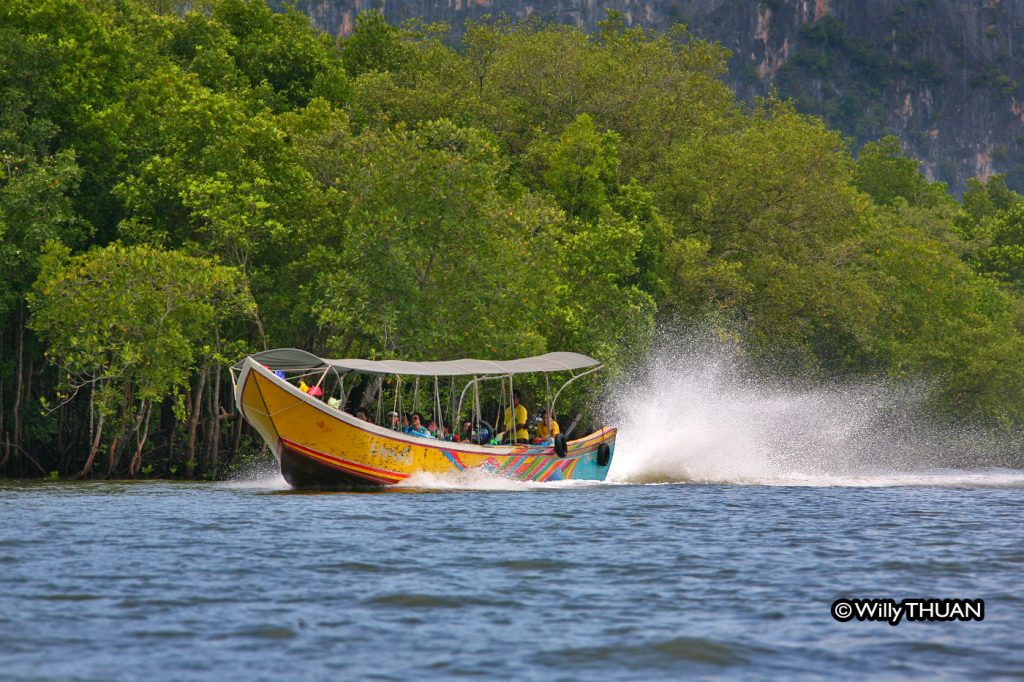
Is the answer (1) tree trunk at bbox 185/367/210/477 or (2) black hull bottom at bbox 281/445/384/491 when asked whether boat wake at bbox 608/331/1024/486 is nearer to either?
(2) black hull bottom at bbox 281/445/384/491

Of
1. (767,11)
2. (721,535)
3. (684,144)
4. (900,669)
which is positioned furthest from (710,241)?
(767,11)

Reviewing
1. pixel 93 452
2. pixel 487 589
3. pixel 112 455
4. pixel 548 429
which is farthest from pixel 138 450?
pixel 487 589

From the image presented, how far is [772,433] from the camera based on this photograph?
58.1m

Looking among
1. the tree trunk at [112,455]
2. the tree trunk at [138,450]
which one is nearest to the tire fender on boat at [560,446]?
the tree trunk at [138,450]

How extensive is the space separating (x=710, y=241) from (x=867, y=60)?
4735 inches

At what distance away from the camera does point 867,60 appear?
168 m

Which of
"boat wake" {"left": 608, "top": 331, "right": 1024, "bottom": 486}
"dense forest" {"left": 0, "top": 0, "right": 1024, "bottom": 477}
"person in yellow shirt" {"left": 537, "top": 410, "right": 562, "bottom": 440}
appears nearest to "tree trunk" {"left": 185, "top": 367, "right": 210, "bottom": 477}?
"dense forest" {"left": 0, "top": 0, "right": 1024, "bottom": 477}

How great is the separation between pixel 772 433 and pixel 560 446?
2579 centimetres

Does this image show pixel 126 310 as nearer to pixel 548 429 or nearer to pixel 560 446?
pixel 548 429

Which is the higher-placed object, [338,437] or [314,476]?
[338,437]

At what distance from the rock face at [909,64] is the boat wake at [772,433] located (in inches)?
4003

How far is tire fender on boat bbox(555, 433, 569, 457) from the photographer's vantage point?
3400cm

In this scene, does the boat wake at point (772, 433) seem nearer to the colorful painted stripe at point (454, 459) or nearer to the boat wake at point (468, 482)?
the boat wake at point (468, 482)

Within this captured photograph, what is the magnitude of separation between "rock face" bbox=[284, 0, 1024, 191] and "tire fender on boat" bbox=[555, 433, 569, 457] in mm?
135925
